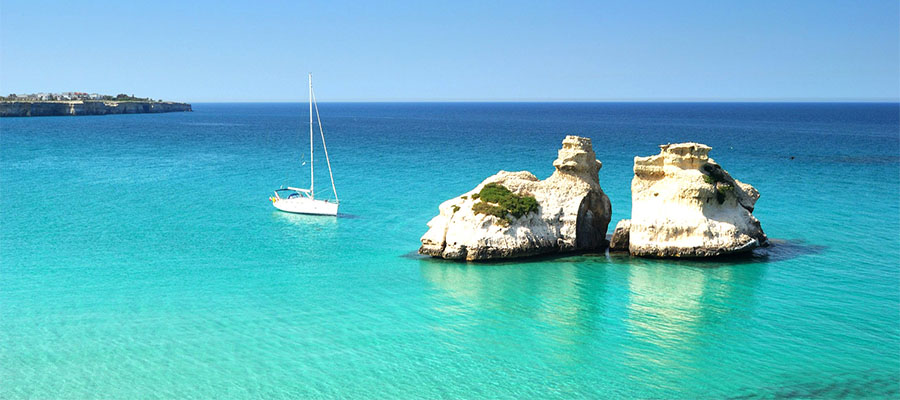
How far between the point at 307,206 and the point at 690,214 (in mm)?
24274

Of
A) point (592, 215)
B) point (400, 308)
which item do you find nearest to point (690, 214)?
point (592, 215)

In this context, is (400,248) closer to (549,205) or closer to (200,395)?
(549,205)

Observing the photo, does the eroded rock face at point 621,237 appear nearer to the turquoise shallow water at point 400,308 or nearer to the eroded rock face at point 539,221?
the eroded rock face at point 539,221

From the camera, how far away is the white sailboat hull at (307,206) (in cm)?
4466

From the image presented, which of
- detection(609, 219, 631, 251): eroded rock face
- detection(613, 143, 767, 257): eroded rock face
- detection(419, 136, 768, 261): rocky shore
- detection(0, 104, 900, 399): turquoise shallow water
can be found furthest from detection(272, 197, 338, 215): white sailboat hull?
detection(613, 143, 767, 257): eroded rock face

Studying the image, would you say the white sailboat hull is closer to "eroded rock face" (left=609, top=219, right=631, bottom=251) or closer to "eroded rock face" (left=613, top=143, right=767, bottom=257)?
"eroded rock face" (left=609, top=219, right=631, bottom=251)

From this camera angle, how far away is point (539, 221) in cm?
3341

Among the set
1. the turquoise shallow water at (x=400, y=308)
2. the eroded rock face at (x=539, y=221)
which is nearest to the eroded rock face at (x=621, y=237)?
the eroded rock face at (x=539, y=221)

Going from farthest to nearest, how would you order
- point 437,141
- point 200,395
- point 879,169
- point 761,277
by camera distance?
point 437,141, point 879,169, point 761,277, point 200,395

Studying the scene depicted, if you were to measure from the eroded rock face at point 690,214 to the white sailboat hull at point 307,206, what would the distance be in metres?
19.5

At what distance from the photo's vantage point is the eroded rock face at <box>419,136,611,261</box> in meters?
32.5

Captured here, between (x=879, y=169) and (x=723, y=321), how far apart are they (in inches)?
1938

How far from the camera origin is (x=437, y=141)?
104125 mm

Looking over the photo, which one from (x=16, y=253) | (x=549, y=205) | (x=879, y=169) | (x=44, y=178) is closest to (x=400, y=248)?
(x=549, y=205)
